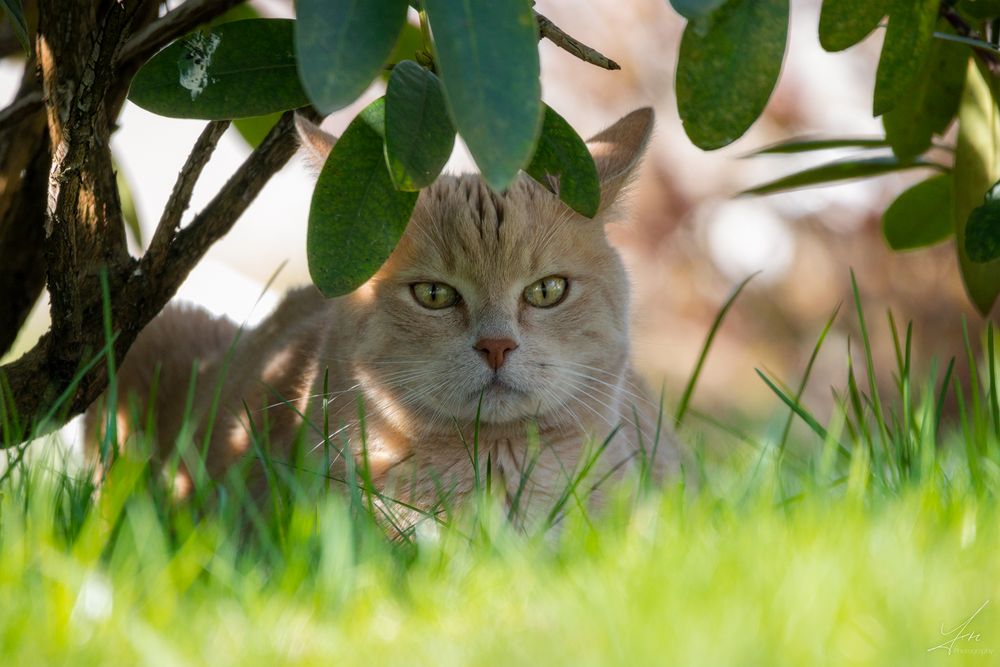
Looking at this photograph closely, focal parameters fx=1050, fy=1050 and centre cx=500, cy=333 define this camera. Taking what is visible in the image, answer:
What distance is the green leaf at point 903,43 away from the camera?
1405 millimetres

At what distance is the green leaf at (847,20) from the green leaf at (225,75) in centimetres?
71

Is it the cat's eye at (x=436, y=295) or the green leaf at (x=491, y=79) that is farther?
the cat's eye at (x=436, y=295)

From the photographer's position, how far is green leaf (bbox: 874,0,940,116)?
1.41 meters

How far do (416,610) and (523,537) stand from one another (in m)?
0.42

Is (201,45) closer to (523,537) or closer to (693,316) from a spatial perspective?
(523,537)

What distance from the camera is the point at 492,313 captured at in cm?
183

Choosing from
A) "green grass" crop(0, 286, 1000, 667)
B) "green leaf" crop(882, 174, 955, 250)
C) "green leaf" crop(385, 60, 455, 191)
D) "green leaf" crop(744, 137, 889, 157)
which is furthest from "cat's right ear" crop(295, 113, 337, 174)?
"green leaf" crop(882, 174, 955, 250)

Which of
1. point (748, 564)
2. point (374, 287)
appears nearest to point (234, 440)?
point (374, 287)

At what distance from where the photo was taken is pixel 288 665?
96cm

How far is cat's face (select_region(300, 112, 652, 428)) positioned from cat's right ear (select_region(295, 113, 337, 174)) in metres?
0.22

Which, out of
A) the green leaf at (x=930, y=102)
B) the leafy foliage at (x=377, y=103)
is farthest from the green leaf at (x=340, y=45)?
the green leaf at (x=930, y=102)

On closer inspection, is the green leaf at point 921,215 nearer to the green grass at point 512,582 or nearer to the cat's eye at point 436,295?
the green grass at point 512,582

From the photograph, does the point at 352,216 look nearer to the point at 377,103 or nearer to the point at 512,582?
the point at 377,103

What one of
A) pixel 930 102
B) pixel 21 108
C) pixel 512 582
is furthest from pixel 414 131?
pixel 930 102
